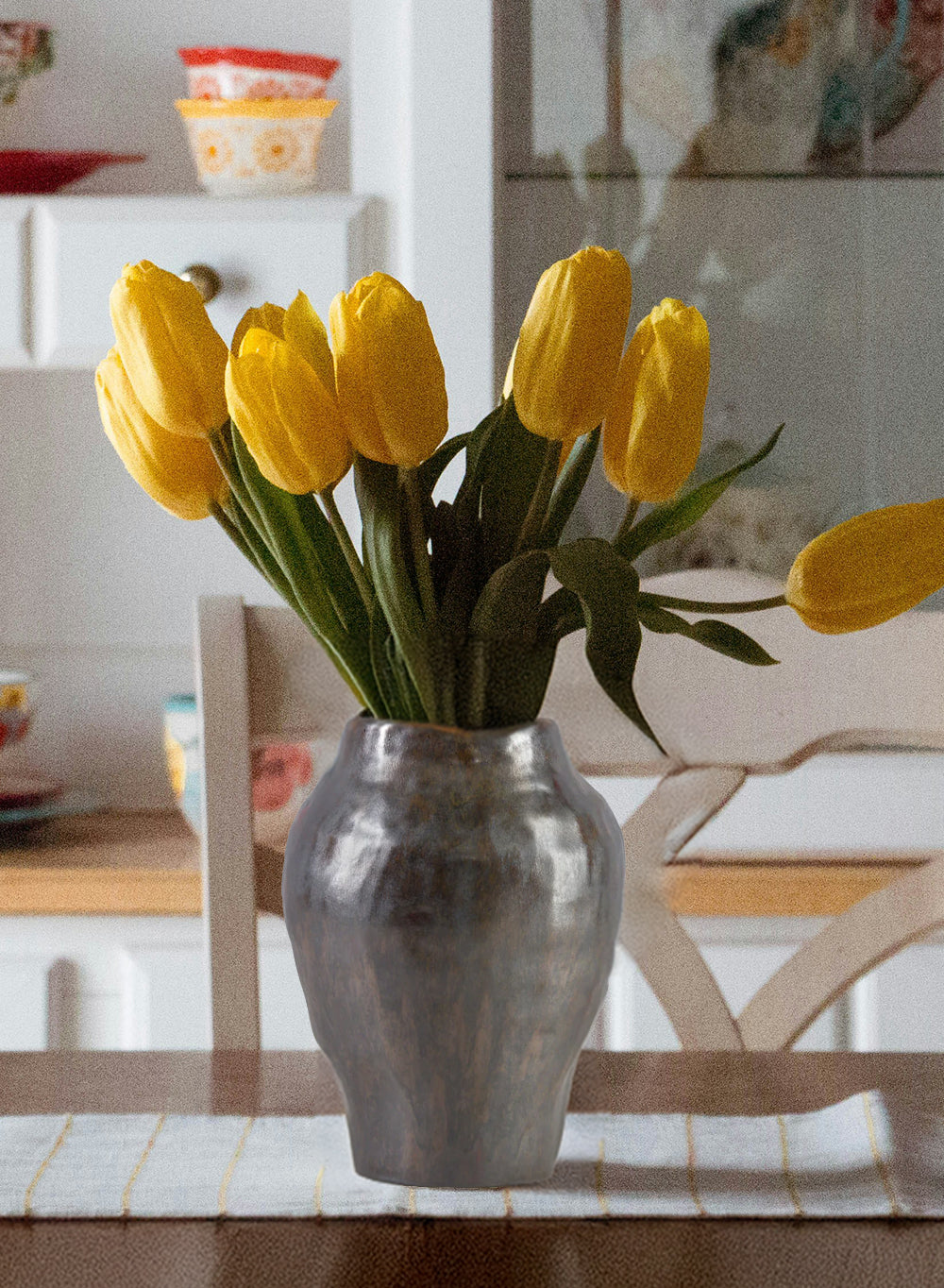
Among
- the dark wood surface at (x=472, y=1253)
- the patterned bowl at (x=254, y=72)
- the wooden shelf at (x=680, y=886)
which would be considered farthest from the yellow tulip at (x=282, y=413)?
the patterned bowl at (x=254, y=72)

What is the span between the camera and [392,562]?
0.41 m

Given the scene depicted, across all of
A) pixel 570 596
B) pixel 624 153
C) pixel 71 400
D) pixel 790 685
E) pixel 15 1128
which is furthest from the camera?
pixel 71 400

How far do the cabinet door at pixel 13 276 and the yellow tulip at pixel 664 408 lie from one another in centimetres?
118

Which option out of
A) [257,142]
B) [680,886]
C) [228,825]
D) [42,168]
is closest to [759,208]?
[257,142]

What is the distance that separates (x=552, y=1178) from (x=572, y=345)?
0.27m

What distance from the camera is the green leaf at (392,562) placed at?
1.35 ft

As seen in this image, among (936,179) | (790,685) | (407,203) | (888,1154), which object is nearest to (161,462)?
(888,1154)

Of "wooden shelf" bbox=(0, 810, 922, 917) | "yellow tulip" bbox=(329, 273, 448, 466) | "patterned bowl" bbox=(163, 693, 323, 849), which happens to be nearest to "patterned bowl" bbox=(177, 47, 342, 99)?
"patterned bowl" bbox=(163, 693, 323, 849)

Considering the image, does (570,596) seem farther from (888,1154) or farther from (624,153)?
(624,153)

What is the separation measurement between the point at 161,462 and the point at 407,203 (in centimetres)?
105

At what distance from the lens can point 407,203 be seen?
142 cm

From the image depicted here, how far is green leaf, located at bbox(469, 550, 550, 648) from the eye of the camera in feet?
1.33

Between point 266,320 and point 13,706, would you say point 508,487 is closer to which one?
point 266,320

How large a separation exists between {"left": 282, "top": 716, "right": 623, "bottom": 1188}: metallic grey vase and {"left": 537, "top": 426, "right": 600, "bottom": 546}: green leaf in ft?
0.19
